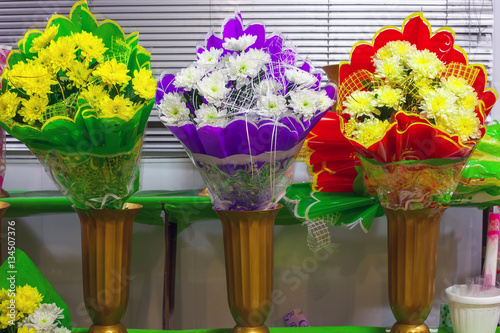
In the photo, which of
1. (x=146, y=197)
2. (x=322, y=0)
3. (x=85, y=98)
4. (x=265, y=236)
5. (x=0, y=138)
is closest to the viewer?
(x=85, y=98)

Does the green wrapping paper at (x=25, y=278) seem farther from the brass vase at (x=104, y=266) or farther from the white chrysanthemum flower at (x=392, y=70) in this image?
the white chrysanthemum flower at (x=392, y=70)

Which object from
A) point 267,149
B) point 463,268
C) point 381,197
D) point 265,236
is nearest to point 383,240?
point 463,268

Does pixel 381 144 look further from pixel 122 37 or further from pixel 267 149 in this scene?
pixel 122 37

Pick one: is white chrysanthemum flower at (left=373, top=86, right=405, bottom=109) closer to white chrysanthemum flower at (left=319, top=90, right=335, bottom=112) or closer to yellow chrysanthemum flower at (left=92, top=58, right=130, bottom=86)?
white chrysanthemum flower at (left=319, top=90, right=335, bottom=112)

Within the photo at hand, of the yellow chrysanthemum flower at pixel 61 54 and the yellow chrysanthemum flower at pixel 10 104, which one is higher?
the yellow chrysanthemum flower at pixel 61 54

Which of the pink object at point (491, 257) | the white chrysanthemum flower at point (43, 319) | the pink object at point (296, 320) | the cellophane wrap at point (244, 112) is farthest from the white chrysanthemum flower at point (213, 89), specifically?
the pink object at point (296, 320)

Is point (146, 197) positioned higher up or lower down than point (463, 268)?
higher up

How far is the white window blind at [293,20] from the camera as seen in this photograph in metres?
1.65

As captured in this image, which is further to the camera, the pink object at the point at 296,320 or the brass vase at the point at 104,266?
the pink object at the point at 296,320

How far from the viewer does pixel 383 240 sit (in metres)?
1.68

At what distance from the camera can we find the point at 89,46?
3.18 feet

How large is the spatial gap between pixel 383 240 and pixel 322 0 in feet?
2.61

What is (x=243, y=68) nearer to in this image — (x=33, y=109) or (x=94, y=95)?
(x=94, y=95)

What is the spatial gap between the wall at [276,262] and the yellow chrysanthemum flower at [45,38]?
2.40 feet
